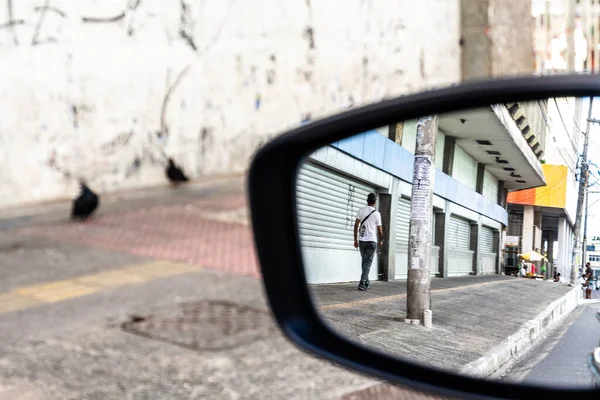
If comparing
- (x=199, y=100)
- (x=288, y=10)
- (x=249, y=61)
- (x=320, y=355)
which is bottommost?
(x=320, y=355)

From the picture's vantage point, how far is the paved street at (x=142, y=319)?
3127 mm

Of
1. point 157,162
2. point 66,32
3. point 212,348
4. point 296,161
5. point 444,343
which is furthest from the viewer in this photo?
point 157,162

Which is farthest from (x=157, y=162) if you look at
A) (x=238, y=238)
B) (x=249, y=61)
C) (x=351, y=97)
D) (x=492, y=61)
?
(x=492, y=61)

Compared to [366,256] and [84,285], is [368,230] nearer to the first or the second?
[366,256]

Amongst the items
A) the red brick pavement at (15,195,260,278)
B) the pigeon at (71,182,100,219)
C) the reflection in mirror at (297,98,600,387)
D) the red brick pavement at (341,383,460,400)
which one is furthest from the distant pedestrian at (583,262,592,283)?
the pigeon at (71,182,100,219)

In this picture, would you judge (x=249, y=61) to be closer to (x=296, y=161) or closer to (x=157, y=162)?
(x=157, y=162)

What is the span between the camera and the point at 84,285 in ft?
15.7

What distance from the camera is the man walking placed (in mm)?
1021

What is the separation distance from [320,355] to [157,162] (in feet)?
24.1

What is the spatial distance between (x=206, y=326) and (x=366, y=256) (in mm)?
3034

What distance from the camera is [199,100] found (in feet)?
27.8

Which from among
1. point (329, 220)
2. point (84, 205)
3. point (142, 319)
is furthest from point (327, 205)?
point (84, 205)

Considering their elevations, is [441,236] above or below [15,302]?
above

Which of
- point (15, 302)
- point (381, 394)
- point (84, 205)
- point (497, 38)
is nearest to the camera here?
point (381, 394)
